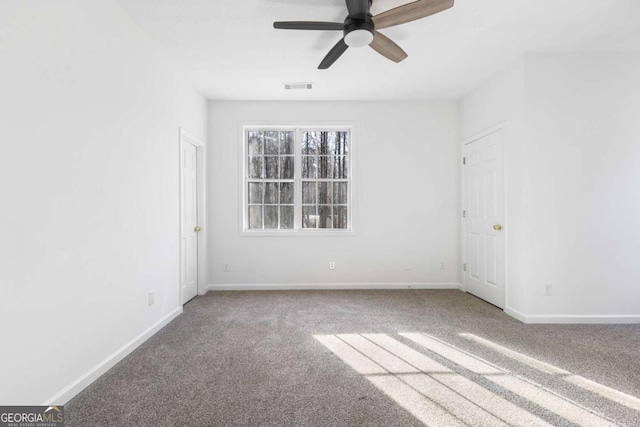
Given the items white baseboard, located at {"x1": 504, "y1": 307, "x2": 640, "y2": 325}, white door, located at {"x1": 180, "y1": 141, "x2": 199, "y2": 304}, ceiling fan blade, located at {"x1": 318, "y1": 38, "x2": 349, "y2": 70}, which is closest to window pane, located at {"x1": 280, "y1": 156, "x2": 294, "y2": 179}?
white door, located at {"x1": 180, "y1": 141, "x2": 199, "y2": 304}

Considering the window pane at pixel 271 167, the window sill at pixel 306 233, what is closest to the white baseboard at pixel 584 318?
the window sill at pixel 306 233

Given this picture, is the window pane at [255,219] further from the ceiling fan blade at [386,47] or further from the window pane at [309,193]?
the ceiling fan blade at [386,47]

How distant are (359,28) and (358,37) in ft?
0.24

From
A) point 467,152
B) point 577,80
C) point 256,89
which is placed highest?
point 256,89

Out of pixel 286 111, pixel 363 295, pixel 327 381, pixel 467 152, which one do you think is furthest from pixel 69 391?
pixel 467 152

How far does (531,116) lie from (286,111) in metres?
3.04

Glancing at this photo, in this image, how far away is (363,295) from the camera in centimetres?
418

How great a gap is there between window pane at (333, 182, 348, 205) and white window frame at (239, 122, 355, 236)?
0.21 feet

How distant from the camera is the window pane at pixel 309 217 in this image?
4.64m

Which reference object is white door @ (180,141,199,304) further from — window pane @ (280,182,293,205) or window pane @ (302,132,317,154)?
window pane @ (302,132,317,154)

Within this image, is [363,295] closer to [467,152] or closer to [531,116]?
[467,152]

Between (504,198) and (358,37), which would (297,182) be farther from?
(504,198)

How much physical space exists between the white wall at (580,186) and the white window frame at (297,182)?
7.06ft

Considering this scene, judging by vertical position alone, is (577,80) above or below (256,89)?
below
